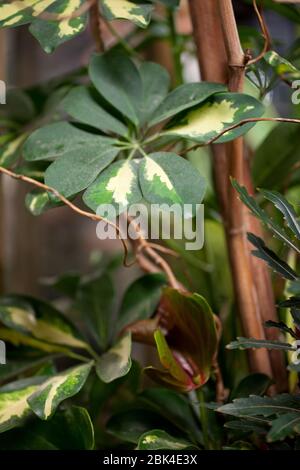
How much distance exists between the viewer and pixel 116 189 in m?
0.59

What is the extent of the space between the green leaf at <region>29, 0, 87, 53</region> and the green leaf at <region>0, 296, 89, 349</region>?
1.22 feet

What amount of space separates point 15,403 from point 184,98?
43cm

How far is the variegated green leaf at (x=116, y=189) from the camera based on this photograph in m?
0.58

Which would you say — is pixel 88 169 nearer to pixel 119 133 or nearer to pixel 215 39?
pixel 119 133

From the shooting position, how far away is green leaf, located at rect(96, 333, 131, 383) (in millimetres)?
629

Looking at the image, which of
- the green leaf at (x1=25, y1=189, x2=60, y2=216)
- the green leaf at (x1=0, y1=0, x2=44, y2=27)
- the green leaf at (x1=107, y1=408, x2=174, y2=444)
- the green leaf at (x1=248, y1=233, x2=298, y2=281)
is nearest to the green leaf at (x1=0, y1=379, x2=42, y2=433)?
the green leaf at (x1=107, y1=408, x2=174, y2=444)

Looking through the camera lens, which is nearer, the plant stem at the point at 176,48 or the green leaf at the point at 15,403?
the green leaf at the point at 15,403

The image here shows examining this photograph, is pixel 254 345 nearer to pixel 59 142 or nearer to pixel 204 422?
pixel 204 422

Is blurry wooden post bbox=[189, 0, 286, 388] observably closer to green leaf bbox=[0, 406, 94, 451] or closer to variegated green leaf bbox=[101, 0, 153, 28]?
variegated green leaf bbox=[101, 0, 153, 28]

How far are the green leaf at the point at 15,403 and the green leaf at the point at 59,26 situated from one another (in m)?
0.41

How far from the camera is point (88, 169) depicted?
0.62 meters

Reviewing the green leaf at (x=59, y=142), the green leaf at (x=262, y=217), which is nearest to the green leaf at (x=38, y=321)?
the green leaf at (x=59, y=142)

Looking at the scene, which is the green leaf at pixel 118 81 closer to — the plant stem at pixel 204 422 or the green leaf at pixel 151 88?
the green leaf at pixel 151 88

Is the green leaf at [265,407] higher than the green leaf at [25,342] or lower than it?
lower
